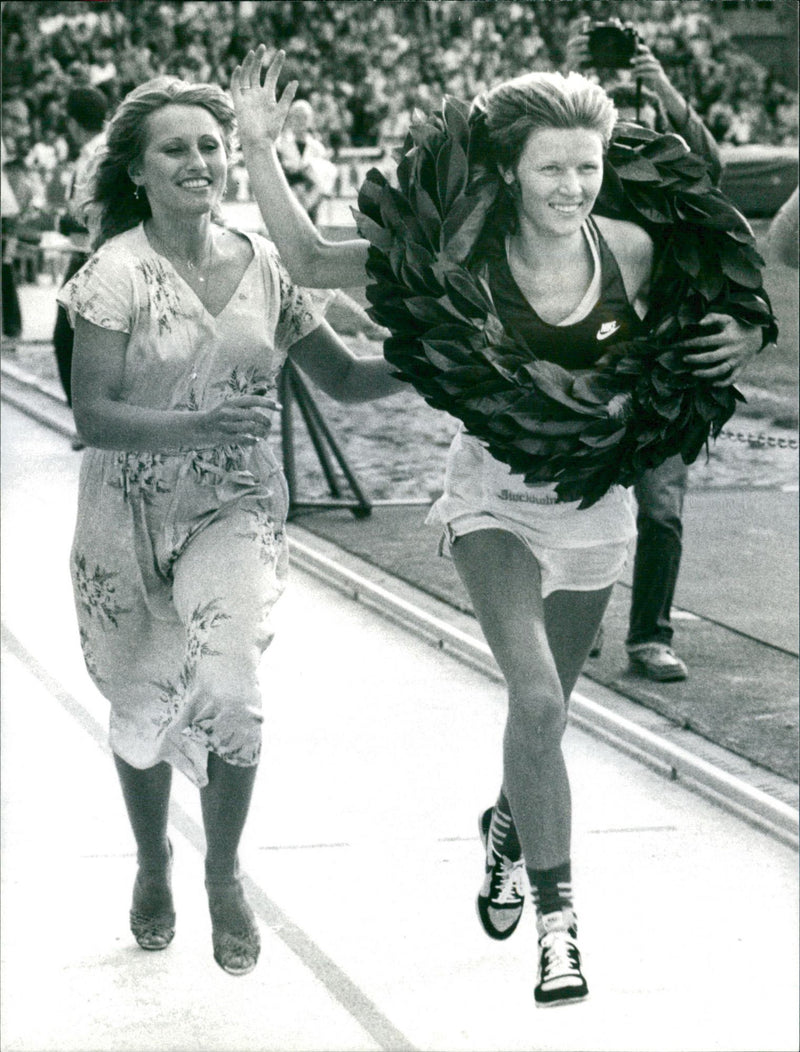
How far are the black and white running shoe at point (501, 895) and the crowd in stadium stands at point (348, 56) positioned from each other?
14.4 metres

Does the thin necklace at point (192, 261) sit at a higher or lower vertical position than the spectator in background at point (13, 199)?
higher

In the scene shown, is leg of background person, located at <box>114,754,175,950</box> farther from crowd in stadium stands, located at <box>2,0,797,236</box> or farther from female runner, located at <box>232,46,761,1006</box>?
crowd in stadium stands, located at <box>2,0,797,236</box>

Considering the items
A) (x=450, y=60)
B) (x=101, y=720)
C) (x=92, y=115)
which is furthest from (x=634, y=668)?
(x=450, y=60)

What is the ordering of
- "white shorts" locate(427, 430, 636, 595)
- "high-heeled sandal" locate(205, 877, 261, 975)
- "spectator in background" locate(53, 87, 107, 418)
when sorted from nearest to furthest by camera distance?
1. "white shorts" locate(427, 430, 636, 595)
2. "high-heeled sandal" locate(205, 877, 261, 975)
3. "spectator in background" locate(53, 87, 107, 418)

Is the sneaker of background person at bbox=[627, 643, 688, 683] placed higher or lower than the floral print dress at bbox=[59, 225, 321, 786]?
lower

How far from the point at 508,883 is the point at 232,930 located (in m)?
0.49

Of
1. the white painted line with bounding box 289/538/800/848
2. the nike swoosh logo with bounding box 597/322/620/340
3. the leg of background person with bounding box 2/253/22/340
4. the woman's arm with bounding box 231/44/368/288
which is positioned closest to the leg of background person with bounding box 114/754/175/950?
the woman's arm with bounding box 231/44/368/288

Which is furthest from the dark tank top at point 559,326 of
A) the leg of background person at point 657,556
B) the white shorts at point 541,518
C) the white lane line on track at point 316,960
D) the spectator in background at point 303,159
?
the spectator in background at point 303,159

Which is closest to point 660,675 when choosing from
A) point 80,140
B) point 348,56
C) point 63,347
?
point 63,347

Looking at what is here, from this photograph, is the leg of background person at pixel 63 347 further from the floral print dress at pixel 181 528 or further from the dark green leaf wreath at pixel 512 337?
the dark green leaf wreath at pixel 512 337

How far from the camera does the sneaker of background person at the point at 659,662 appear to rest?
20.7 feet

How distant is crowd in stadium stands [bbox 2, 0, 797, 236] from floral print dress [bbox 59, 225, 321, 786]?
14.2m

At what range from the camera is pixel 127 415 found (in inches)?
123

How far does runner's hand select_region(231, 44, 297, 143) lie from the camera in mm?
3002
